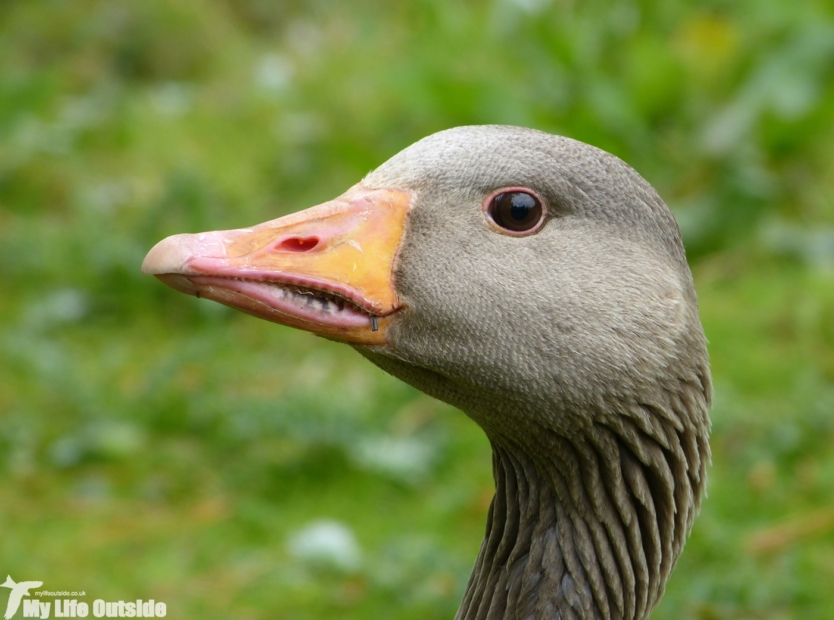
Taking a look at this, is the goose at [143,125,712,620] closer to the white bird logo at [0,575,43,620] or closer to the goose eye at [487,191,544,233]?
the goose eye at [487,191,544,233]

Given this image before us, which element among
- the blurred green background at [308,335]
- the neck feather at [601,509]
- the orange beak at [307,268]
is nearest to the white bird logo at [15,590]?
the blurred green background at [308,335]

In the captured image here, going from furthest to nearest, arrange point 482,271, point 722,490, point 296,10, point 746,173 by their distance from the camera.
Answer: point 296,10, point 746,173, point 722,490, point 482,271

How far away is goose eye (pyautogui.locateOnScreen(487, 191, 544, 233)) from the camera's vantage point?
2.25 metres

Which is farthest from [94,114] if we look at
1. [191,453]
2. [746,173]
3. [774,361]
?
[774,361]

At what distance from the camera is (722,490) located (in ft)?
13.9

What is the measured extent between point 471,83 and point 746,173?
5.24 feet

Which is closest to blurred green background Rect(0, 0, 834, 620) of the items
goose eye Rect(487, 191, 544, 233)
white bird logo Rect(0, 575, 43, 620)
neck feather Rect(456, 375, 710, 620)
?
white bird logo Rect(0, 575, 43, 620)

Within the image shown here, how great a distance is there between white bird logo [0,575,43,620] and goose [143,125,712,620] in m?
2.23

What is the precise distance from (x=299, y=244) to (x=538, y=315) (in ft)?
1.76

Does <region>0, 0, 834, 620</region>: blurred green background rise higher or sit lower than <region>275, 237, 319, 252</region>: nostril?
higher

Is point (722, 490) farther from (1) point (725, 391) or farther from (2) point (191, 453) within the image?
(2) point (191, 453)

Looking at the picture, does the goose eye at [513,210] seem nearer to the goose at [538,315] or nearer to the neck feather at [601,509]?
the goose at [538,315]

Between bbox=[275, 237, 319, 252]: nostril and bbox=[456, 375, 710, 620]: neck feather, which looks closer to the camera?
bbox=[275, 237, 319, 252]: nostril

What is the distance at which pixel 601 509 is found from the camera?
235cm
